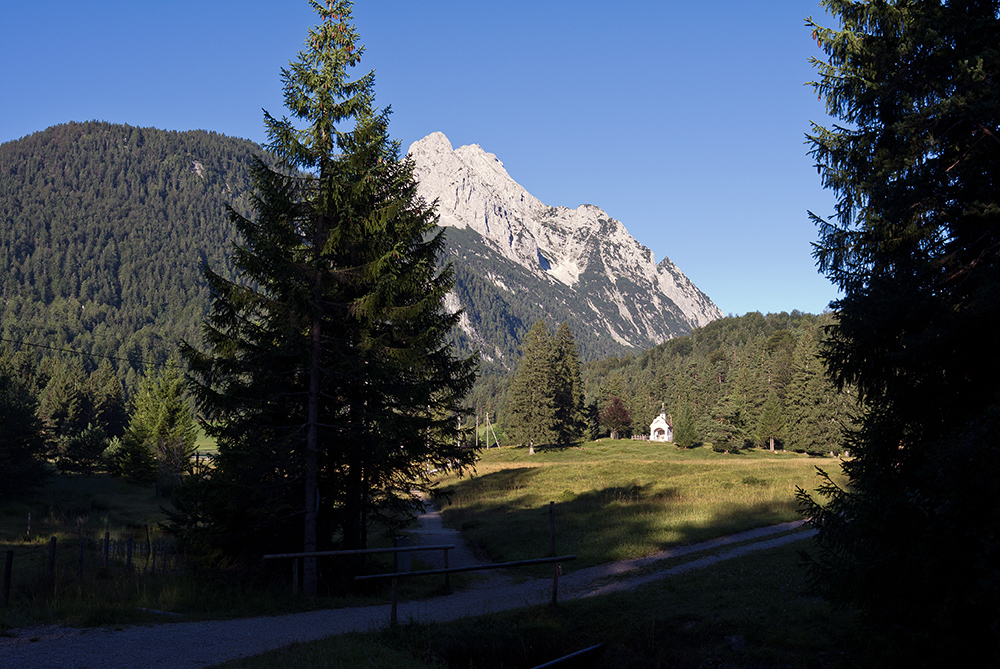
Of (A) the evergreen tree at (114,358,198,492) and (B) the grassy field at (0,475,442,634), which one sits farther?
(A) the evergreen tree at (114,358,198,492)

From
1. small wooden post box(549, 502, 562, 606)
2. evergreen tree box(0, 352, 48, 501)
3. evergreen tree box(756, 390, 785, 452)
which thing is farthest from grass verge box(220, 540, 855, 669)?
evergreen tree box(756, 390, 785, 452)

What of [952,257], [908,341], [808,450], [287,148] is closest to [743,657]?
[908,341]

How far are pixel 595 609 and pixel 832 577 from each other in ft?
17.6

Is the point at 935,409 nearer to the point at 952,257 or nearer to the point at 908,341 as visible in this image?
the point at 908,341

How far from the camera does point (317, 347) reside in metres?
15.5

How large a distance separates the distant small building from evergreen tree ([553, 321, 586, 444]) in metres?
44.1

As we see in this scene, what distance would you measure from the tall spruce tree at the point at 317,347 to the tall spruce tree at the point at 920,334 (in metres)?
9.78

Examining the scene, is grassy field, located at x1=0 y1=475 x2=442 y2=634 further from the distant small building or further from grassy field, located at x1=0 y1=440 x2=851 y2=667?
the distant small building

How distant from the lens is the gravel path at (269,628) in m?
9.14

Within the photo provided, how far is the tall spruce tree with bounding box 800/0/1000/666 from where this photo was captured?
23.0 ft

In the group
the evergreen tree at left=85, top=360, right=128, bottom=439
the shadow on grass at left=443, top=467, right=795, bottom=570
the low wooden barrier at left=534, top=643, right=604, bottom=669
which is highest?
the evergreen tree at left=85, top=360, right=128, bottom=439

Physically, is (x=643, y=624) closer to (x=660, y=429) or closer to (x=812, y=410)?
(x=812, y=410)

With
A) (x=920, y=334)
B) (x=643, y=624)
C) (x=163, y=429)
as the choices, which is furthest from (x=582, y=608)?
(x=163, y=429)

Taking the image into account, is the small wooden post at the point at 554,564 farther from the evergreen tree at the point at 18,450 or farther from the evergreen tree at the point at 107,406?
the evergreen tree at the point at 107,406
